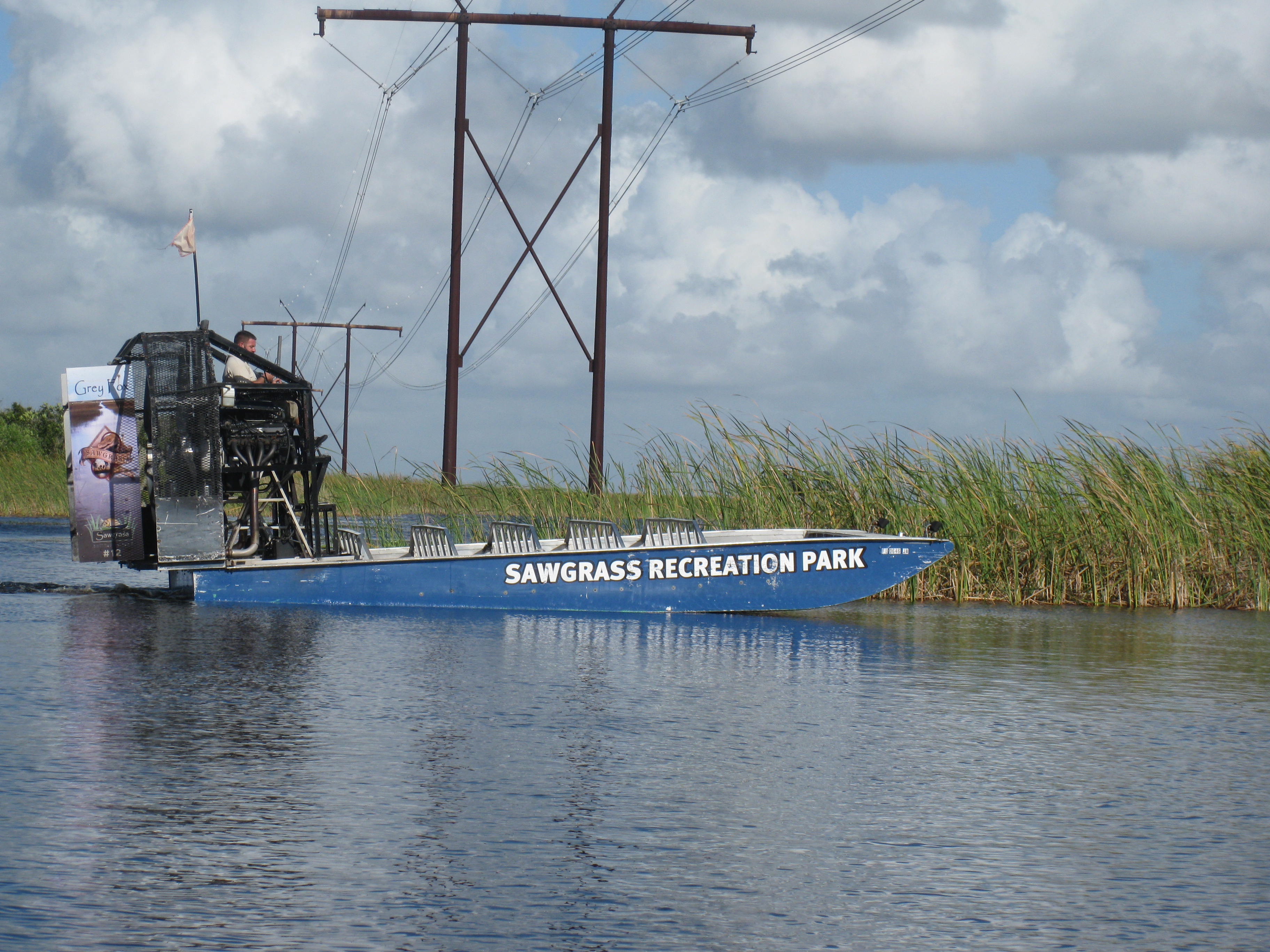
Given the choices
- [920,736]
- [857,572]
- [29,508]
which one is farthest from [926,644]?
[29,508]

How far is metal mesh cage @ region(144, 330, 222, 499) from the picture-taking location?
1584 cm

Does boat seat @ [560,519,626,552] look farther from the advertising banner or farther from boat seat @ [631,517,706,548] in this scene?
the advertising banner

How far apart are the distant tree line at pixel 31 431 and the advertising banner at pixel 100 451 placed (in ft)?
116

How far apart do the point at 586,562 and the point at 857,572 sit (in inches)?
113

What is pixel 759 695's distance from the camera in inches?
398

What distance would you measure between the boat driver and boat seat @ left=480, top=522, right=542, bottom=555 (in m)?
2.95

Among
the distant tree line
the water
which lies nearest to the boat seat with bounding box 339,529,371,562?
the water

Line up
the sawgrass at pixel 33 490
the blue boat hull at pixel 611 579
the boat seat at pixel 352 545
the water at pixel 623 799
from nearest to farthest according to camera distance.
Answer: the water at pixel 623 799 < the blue boat hull at pixel 611 579 < the boat seat at pixel 352 545 < the sawgrass at pixel 33 490

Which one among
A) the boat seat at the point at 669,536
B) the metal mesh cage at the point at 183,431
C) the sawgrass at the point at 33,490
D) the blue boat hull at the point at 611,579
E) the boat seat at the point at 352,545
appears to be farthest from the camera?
the sawgrass at the point at 33,490

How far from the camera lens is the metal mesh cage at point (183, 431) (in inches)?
623

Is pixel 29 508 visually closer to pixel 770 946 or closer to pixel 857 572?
pixel 857 572

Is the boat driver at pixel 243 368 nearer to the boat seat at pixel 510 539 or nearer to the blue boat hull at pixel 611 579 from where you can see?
the blue boat hull at pixel 611 579

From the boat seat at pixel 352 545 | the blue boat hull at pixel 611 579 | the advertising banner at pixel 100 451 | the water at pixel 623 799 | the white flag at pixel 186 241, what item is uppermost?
the white flag at pixel 186 241

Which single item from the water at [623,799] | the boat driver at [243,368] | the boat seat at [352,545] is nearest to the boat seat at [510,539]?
the boat seat at [352,545]
